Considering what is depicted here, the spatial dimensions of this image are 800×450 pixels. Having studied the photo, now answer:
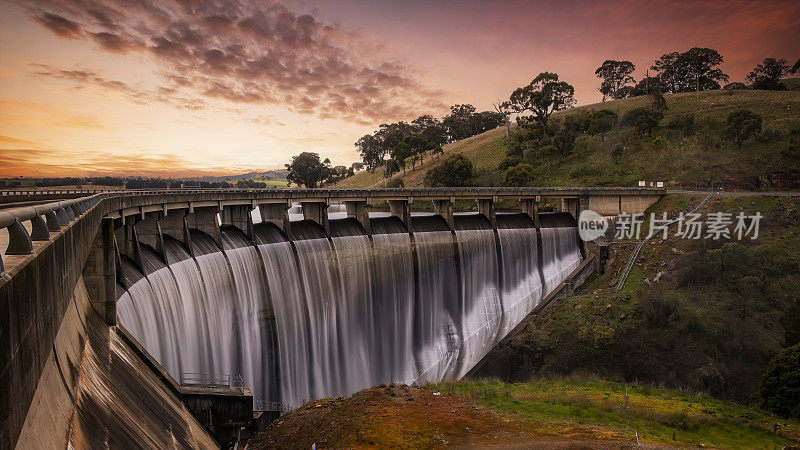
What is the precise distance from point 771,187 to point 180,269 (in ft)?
257

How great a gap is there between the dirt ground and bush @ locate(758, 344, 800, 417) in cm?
1433

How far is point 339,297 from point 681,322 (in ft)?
97.0

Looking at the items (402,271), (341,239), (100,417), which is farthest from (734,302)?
(100,417)

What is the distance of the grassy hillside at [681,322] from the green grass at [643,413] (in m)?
7.06

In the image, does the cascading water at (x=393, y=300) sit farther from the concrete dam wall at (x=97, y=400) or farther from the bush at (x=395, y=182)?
the bush at (x=395, y=182)

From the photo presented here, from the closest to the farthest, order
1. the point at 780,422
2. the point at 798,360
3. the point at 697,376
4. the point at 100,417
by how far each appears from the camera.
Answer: the point at 100,417
the point at 780,422
the point at 798,360
the point at 697,376

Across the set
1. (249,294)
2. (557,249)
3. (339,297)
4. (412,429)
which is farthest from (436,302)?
(412,429)

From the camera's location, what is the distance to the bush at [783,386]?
94.7 ft

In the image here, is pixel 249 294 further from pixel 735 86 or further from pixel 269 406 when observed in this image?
pixel 735 86

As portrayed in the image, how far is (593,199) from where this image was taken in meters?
62.1

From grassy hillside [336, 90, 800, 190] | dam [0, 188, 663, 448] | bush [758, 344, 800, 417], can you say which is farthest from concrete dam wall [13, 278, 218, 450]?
grassy hillside [336, 90, 800, 190]

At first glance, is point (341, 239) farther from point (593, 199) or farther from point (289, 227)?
point (593, 199)

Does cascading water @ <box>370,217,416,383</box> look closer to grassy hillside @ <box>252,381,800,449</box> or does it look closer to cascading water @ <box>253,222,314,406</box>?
cascading water @ <box>253,222,314,406</box>

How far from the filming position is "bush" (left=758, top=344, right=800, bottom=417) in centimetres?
2885
